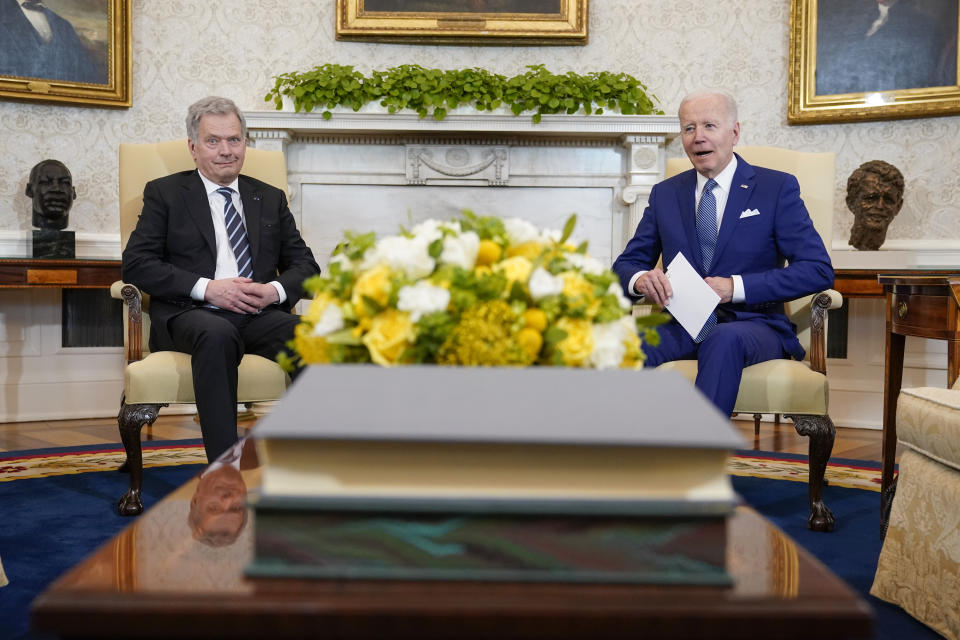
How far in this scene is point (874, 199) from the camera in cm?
431

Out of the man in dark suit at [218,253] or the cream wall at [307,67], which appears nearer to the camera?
the man in dark suit at [218,253]

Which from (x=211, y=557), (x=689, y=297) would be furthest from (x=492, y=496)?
(x=689, y=297)

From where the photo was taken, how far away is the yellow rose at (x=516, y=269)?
1.14m

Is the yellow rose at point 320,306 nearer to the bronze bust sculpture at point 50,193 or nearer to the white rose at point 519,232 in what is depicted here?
the white rose at point 519,232

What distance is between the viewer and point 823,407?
8.84ft

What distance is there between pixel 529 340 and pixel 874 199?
3.82 m

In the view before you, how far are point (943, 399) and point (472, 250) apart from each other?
1.45 metres

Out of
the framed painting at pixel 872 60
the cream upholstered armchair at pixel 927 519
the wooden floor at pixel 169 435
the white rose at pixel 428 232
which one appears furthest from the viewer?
the framed painting at pixel 872 60

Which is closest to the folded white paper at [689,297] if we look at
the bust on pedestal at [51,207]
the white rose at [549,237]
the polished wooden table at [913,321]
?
the polished wooden table at [913,321]

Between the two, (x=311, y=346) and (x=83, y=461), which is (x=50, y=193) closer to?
(x=83, y=461)

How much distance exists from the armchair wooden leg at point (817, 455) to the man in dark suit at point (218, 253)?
1.82 meters

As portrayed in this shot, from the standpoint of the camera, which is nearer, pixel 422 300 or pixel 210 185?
pixel 422 300

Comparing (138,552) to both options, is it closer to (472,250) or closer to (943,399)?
(472,250)

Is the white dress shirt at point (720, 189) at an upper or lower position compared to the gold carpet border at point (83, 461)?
upper
